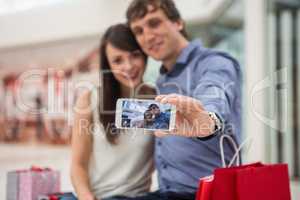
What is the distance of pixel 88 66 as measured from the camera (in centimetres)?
206

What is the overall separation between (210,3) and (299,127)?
0.80 meters

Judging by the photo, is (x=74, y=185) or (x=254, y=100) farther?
(x=254, y=100)

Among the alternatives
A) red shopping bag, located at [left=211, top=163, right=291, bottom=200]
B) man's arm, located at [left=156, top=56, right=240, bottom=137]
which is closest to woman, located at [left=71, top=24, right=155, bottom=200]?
man's arm, located at [left=156, top=56, right=240, bottom=137]

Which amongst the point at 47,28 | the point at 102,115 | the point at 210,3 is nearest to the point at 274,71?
the point at 210,3

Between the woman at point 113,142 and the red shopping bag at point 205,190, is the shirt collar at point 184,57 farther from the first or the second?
the red shopping bag at point 205,190

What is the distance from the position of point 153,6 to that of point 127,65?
24cm

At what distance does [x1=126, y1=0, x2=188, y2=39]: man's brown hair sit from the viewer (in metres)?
1.46

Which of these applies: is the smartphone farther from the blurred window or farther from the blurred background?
the blurred window

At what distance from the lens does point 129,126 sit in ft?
3.86

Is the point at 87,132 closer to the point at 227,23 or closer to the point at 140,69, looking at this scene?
the point at 140,69

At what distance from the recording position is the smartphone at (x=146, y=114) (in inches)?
44.3

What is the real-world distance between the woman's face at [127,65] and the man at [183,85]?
0.05 metres

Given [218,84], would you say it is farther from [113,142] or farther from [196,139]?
[113,142]

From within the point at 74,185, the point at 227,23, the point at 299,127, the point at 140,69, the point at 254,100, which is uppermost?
the point at 227,23
